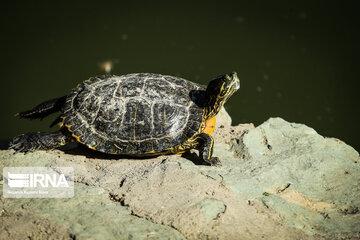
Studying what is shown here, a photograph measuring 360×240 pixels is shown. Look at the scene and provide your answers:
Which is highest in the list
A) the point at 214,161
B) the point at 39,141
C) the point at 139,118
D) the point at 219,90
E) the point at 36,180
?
the point at 219,90

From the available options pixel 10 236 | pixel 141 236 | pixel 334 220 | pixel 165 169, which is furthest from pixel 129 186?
pixel 334 220

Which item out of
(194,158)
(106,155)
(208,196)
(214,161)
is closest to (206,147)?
(214,161)

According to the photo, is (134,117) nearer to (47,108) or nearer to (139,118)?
(139,118)

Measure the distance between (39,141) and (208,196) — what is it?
276 cm

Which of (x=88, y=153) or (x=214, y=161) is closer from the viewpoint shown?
(x=214, y=161)

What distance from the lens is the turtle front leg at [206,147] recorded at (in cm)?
427

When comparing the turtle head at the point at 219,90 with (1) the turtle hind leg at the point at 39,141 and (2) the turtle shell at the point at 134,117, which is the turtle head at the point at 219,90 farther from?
(1) the turtle hind leg at the point at 39,141

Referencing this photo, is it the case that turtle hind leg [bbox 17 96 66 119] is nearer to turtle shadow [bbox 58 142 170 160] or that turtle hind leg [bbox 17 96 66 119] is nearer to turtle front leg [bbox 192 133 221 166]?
turtle shadow [bbox 58 142 170 160]

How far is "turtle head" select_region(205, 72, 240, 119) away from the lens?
462 centimetres

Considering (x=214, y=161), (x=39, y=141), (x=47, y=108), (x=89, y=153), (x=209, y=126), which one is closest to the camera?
(x=214, y=161)

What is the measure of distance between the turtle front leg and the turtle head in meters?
0.47

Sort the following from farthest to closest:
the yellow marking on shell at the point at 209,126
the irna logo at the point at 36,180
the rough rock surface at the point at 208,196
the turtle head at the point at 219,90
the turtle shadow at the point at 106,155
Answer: the yellow marking on shell at the point at 209,126, the turtle head at the point at 219,90, the turtle shadow at the point at 106,155, the irna logo at the point at 36,180, the rough rock surface at the point at 208,196

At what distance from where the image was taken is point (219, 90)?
15.1ft

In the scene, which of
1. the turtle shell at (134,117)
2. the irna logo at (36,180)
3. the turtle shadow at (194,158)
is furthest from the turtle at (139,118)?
the irna logo at (36,180)
